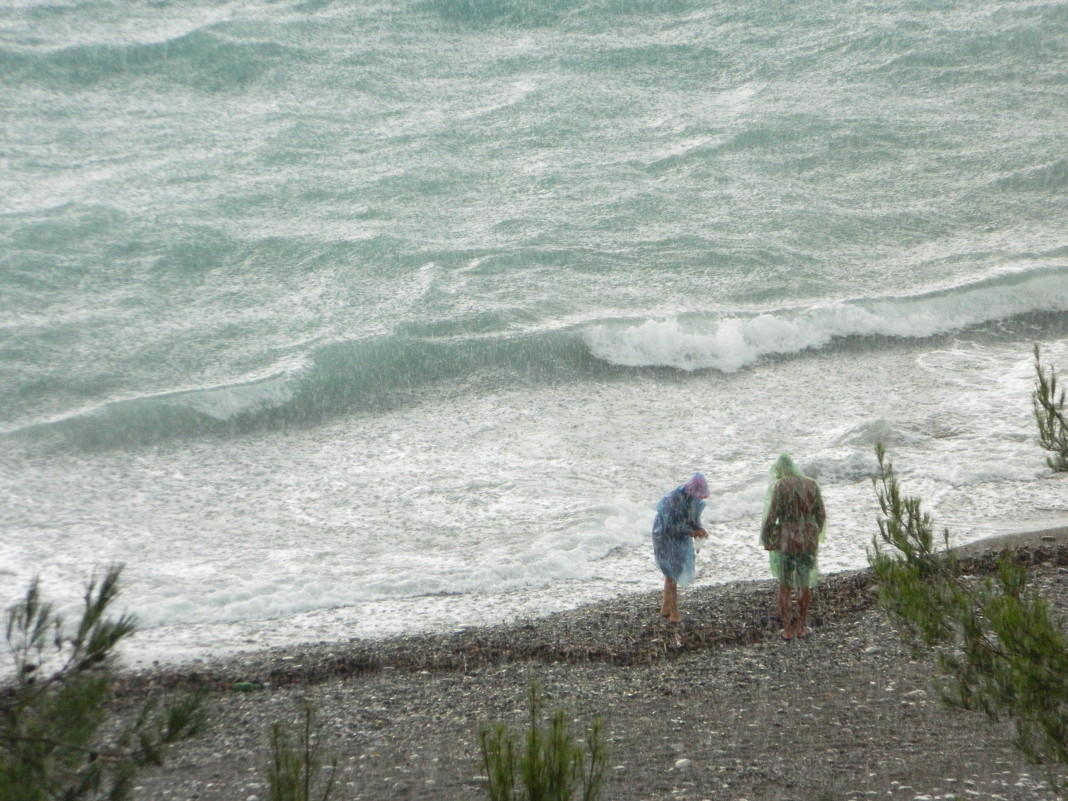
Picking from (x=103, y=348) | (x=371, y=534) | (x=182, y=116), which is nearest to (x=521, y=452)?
(x=371, y=534)

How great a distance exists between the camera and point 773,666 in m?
7.44

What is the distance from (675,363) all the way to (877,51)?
707 inches

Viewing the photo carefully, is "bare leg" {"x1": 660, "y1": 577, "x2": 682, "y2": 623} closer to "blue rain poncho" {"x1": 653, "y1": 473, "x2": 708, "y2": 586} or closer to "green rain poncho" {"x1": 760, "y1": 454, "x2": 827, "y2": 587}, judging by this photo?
"blue rain poncho" {"x1": 653, "y1": 473, "x2": 708, "y2": 586}

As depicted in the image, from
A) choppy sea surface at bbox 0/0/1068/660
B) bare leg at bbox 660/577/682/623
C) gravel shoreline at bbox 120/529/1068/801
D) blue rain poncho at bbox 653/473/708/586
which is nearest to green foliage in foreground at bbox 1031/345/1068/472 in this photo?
gravel shoreline at bbox 120/529/1068/801

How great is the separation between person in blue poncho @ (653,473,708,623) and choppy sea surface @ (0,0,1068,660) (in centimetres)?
155

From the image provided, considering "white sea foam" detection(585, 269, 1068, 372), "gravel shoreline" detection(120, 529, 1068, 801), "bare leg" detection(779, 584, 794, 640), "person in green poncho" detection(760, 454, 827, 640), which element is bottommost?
"gravel shoreline" detection(120, 529, 1068, 801)

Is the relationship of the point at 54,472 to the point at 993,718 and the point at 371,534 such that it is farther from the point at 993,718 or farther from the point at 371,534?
the point at 993,718

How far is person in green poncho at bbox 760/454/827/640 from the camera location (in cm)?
800

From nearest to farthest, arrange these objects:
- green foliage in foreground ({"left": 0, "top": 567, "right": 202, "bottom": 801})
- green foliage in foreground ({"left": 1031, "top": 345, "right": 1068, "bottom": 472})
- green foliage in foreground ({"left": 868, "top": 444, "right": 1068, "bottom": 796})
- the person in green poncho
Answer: green foliage in foreground ({"left": 0, "top": 567, "right": 202, "bottom": 801}) → green foliage in foreground ({"left": 868, "top": 444, "right": 1068, "bottom": 796}) → green foliage in foreground ({"left": 1031, "top": 345, "right": 1068, "bottom": 472}) → the person in green poncho

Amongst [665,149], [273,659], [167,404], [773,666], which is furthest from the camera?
[665,149]

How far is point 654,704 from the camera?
6.97 metres

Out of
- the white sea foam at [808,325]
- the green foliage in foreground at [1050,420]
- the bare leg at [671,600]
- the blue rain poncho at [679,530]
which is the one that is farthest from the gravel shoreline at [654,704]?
the white sea foam at [808,325]

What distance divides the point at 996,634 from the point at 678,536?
4.38 metres

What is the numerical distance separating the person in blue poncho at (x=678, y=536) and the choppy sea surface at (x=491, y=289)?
1.55 m
